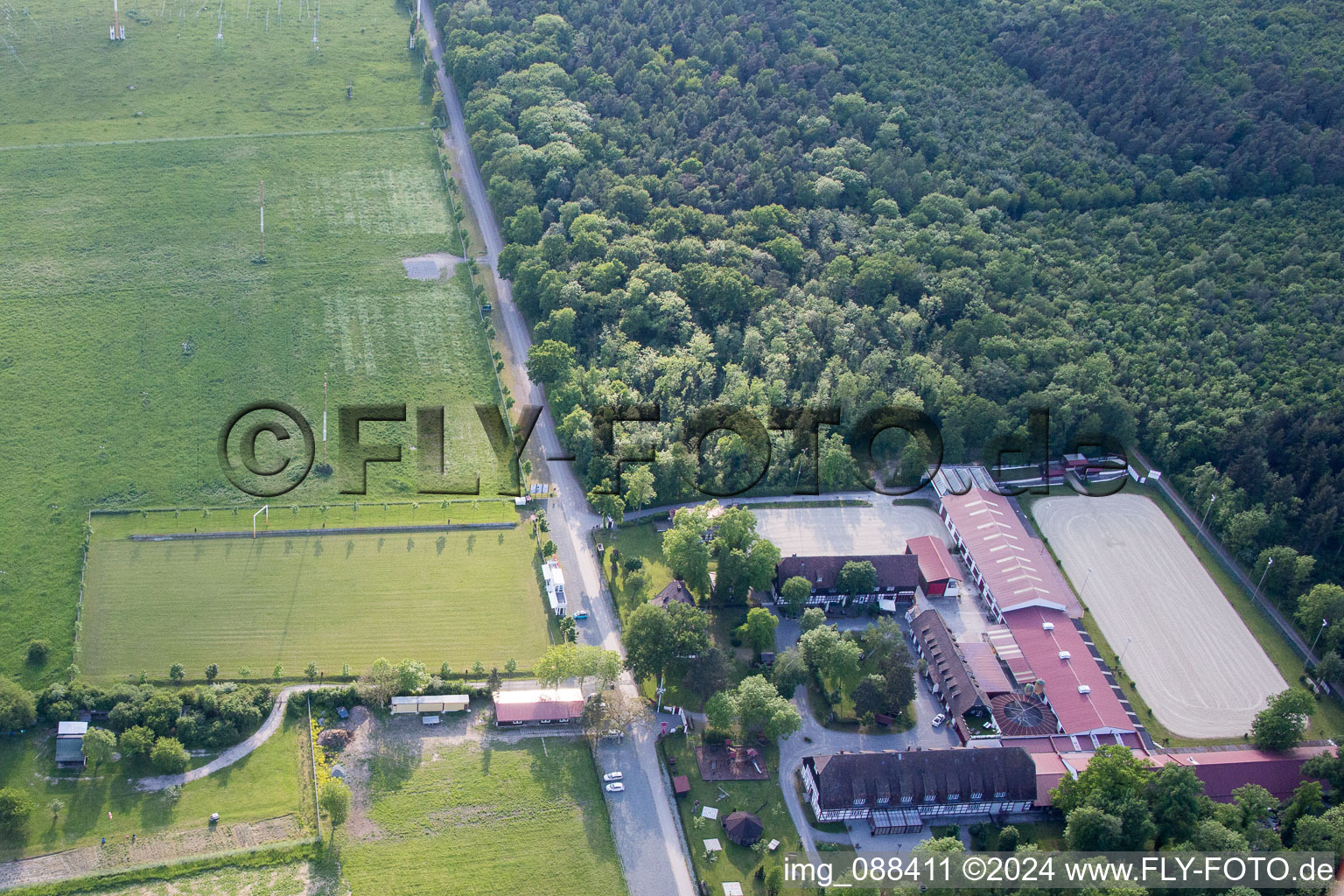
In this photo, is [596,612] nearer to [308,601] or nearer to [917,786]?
[308,601]

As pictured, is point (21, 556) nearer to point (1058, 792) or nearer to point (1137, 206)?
point (1058, 792)

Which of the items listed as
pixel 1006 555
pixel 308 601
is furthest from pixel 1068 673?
pixel 308 601

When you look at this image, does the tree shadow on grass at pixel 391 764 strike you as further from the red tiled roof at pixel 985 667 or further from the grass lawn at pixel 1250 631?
the grass lawn at pixel 1250 631

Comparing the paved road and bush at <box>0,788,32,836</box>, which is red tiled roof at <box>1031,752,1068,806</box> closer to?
the paved road

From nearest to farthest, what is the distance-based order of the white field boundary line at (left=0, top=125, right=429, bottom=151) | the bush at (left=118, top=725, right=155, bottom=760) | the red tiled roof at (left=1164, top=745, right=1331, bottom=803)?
1. the bush at (left=118, top=725, right=155, bottom=760)
2. the red tiled roof at (left=1164, top=745, right=1331, bottom=803)
3. the white field boundary line at (left=0, top=125, right=429, bottom=151)

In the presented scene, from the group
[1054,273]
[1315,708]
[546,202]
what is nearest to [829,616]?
[1315,708]

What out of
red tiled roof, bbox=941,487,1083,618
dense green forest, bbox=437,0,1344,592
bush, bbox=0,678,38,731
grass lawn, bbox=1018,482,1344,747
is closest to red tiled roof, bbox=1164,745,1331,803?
grass lawn, bbox=1018,482,1344,747
